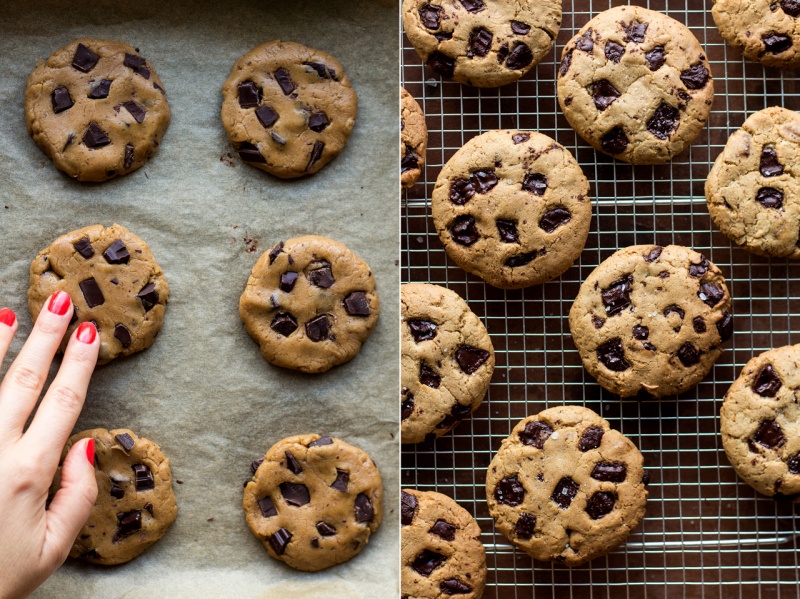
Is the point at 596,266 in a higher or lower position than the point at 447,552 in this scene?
higher

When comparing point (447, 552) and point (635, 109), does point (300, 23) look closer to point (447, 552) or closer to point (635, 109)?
point (635, 109)

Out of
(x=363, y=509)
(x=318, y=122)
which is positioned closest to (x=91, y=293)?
(x=318, y=122)

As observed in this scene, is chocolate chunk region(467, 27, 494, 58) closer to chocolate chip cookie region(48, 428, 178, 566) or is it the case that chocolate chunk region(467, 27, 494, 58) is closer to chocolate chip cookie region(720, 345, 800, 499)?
chocolate chip cookie region(720, 345, 800, 499)

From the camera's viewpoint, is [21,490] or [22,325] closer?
[21,490]

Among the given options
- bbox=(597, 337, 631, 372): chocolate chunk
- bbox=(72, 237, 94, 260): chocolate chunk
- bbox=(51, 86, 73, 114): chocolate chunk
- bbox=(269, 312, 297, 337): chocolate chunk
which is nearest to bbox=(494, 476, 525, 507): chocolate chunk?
bbox=(597, 337, 631, 372): chocolate chunk

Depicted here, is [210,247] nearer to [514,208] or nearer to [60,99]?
[60,99]

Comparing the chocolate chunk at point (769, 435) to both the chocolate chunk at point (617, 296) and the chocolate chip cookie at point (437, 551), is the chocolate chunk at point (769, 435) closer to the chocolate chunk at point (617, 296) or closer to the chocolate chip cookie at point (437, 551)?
the chocolate chunk at point (617, 296)

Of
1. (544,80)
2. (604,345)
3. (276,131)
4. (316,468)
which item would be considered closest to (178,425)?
(316,468)
